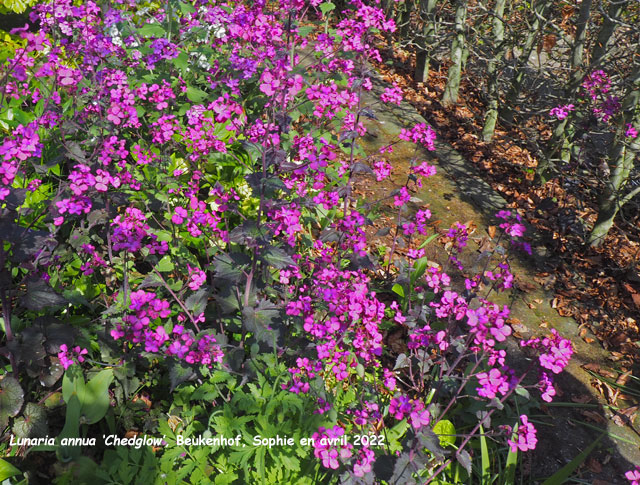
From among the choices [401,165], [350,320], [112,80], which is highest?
[112,80]

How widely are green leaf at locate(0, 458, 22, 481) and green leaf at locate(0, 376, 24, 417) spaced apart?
0.20 m

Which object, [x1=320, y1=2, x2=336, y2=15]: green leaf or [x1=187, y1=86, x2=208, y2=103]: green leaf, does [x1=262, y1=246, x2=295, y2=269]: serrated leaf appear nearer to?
[x1=187, y1=86, x2=208, y2=103]: green leaf

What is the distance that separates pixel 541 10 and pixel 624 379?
3823mm

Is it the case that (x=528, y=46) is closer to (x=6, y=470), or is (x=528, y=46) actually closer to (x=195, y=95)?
(x=195, y=95)

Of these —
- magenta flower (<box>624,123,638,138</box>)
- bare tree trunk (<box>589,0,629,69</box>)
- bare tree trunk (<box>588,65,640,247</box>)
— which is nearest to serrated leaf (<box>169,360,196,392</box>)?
bare tree trunk (<box>588,65,640,247</box>)

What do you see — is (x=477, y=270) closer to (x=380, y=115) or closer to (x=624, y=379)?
(x=624, y=379)

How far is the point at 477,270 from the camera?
12.8 ft

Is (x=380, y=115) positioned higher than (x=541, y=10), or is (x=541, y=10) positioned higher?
(x=541, y=10)

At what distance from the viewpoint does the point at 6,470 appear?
82.7 inches

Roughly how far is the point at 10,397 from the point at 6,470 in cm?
Result: 31

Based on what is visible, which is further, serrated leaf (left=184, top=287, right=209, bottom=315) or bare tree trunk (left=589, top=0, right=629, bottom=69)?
bare tree trunk (left=589, top=0, right=629, bottom=69)

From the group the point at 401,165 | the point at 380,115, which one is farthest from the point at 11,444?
the point at 380,115

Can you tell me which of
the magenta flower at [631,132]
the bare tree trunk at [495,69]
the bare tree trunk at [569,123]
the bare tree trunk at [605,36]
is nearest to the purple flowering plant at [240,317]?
the magenta flower at [631,132]

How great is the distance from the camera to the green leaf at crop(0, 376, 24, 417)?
2.15m
